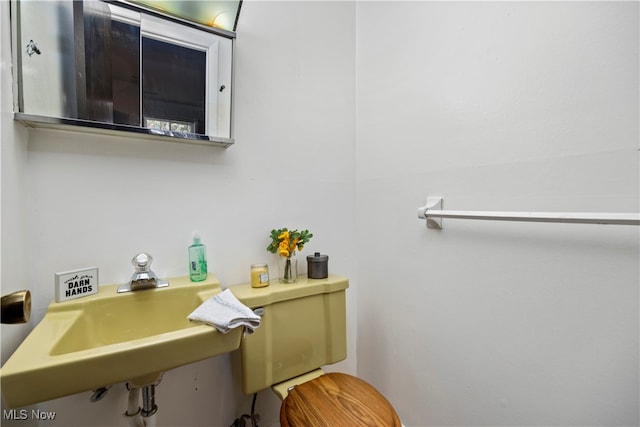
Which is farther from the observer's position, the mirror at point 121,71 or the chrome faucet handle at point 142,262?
the chrome faucet handle at point 142,262

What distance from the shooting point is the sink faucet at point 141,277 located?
2.74 ft

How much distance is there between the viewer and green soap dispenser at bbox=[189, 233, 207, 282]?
942 millimetres

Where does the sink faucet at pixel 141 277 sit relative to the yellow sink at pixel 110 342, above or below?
above

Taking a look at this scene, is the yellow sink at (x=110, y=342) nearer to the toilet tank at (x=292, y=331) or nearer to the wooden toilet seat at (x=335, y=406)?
the toilet tank at (x=292, y=331)

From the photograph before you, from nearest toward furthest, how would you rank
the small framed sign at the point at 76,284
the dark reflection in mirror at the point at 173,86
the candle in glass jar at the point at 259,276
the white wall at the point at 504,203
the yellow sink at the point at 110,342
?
the yellow sink at the point at 110,342
the white wall at the point at 504,203
the small framed sign at the point at 76,284
the dark reflection in mirror at the point at 173,86
the candle in glass jar at the point at 259,276

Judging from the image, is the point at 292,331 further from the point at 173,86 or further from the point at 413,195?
the point at 173,86

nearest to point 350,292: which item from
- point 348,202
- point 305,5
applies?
point 348,202

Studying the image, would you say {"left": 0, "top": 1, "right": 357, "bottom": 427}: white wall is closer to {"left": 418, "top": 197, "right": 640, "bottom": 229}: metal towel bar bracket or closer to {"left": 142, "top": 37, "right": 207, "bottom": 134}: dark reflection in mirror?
{"left": 142, "top": 37, "right": 207, "bottom": 134}: dark reflection in mirror

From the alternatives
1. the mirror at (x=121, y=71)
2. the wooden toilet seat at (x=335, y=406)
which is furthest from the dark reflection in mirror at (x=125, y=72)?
the wooden toilet seat at (x=335, y=406)

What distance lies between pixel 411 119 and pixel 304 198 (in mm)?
547

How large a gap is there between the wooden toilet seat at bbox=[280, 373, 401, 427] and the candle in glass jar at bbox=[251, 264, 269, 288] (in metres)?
0.37

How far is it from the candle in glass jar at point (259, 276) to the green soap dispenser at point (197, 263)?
0.17 m

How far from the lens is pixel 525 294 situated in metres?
0.79

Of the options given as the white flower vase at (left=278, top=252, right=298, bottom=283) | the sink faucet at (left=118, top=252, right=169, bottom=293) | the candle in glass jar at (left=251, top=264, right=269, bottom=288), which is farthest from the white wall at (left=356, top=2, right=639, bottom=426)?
the sink faucet at (left=118, top=252, right=169, bottom=293)
